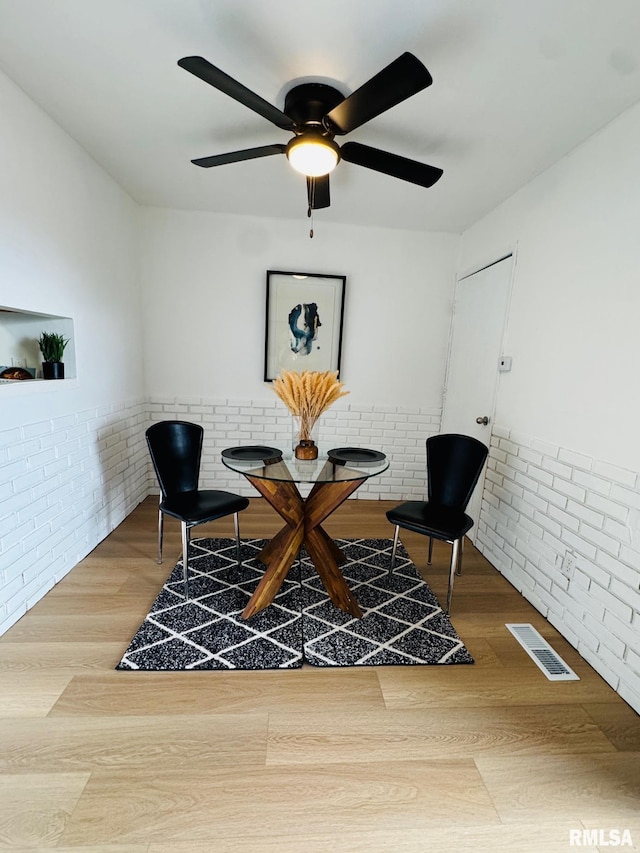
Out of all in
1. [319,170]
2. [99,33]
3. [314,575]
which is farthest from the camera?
[314,575]

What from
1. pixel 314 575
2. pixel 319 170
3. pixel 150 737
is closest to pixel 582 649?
pixel 314 575

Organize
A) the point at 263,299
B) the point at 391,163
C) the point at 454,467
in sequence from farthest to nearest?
the point at 263,299, the point at 454,467, the point at 391,163

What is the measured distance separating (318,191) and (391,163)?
0.45 metres

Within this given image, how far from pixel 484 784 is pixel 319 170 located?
239cm

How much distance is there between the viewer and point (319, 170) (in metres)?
1.62

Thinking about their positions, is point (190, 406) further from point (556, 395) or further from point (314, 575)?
point (556, 395)

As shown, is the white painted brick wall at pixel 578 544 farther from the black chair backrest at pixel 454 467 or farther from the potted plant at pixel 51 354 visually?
the potted plant at pixel 51 354

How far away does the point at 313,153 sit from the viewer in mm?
1541

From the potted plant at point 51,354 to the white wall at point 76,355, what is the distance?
87mm

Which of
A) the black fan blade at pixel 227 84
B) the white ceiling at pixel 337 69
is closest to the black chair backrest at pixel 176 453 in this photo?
the white ceiling at pixel 337 69

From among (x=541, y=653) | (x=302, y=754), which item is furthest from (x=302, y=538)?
(x=541, y=653)

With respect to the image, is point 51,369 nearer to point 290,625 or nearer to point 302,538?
point 302,538

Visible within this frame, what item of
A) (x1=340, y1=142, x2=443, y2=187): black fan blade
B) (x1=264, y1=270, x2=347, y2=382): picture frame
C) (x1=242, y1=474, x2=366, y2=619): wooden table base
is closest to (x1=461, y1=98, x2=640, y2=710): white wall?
(x1=340, y1=142, x2=443, y2=187): black fan blade

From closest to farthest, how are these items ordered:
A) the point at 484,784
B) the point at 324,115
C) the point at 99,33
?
the point at 484,784, the point at 99,33, the point at 324,115
